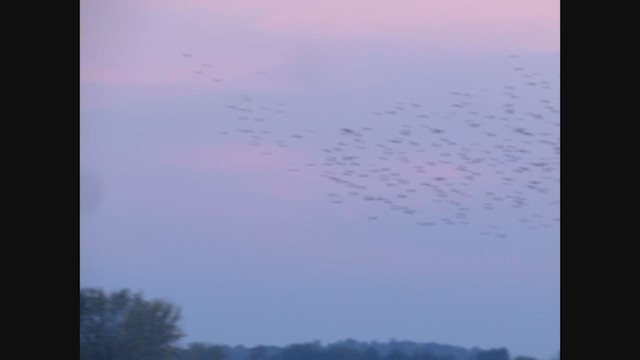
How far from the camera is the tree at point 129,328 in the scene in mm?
5246

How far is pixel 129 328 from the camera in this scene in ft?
18.4

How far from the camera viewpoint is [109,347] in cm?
534

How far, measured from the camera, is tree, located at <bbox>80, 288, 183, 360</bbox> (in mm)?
5246
